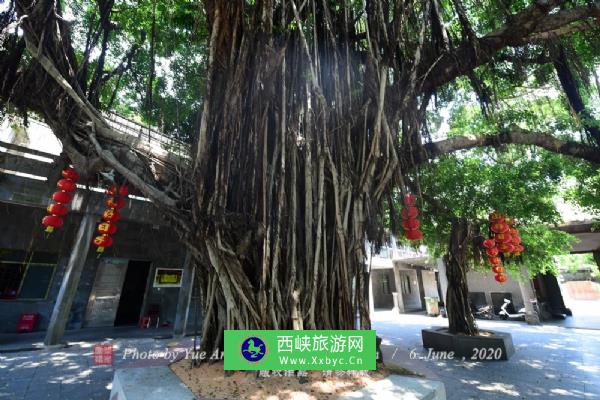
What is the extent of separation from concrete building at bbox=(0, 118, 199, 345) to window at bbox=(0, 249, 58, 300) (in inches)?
0.7

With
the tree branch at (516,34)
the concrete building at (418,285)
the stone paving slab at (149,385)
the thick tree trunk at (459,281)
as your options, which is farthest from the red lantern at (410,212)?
the concrete building at (418,285)

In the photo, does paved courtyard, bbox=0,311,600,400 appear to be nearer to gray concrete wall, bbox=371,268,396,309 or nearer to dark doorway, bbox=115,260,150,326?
dark doorway, bbox=115,260,150,326

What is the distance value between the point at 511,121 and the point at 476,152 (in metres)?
1.98

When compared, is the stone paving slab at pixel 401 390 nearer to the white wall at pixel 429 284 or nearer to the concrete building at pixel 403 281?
the concrete building at pixel 403 281

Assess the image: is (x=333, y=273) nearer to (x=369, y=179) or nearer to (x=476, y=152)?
(x=369, y=179)

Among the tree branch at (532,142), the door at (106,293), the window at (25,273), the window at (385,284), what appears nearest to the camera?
the tree branch at (532,142)

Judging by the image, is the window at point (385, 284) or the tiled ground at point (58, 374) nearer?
the tiled ground at point (58, 374)

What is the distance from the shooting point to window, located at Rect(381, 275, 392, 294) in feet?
55.2

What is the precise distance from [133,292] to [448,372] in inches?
313

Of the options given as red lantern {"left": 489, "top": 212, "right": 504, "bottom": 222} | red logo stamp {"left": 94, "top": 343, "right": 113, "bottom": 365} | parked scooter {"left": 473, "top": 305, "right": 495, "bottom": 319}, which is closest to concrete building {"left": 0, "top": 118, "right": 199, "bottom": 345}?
red logo stamp {"left": 94, "top": 343, "right": 113, "bottom": 365}

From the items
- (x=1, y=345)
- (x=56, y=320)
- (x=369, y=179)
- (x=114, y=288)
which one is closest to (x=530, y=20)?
(x=369, y=179)

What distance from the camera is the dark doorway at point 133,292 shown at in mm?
8422

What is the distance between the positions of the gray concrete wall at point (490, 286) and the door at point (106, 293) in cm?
1206

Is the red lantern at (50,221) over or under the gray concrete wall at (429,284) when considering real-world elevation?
under
